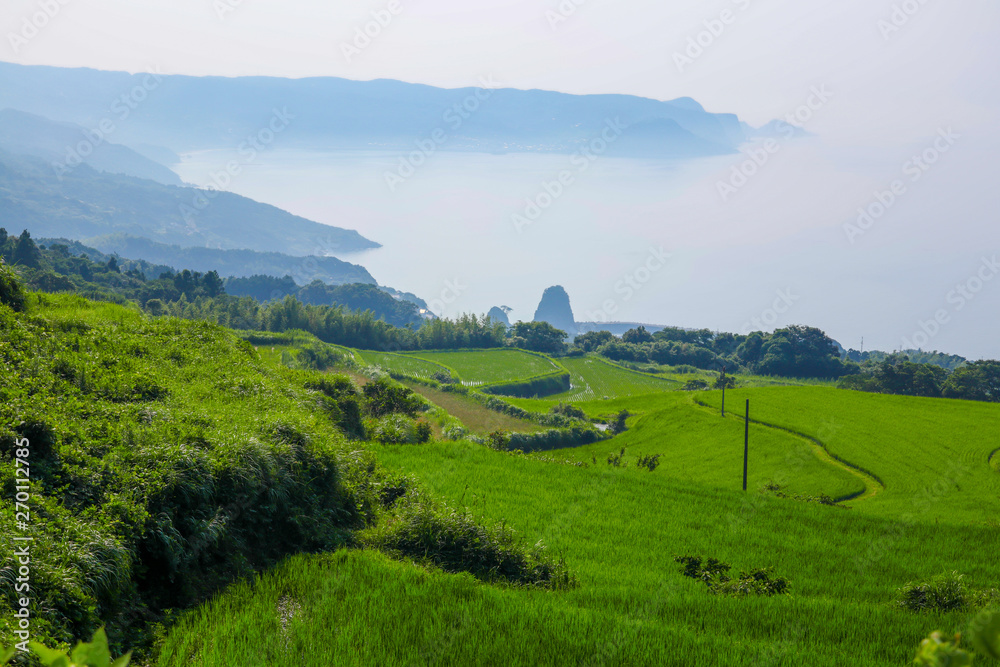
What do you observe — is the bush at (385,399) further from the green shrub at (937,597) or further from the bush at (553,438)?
the green shrub at (937,597)

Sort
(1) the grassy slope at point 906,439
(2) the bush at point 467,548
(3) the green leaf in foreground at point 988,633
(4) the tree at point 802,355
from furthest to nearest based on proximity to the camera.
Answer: (4) the tree at point 802,355 → (1) the grassy slope at point 906,439 → (2) the bush at point 467,548 → (3) the green leaf in foreground at point 988,633

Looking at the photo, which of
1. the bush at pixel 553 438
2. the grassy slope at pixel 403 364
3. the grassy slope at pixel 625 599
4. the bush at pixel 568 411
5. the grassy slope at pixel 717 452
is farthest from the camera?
the grassy slope at pixel 403 364

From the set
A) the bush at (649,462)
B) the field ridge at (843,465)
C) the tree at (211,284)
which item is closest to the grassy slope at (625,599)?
the field ridge at (843,465)

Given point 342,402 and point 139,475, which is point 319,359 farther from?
point 139,475

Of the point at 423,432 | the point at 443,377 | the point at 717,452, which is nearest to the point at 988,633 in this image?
the point at 423,432

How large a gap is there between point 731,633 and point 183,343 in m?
11.2

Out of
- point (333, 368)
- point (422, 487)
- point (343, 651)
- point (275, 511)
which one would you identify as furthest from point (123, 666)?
point (333, 368)

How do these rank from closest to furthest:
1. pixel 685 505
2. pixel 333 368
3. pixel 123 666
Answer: pixel 123 666, pixel 685 505, pixel 333 368

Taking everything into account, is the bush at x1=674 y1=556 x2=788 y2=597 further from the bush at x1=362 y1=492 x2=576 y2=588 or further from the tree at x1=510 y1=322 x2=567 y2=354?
the tree at x1=510 y1=322 x2=567 y2=354

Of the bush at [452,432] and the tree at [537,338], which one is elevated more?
the tree at [537,338]

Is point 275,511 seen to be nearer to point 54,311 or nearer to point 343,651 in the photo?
point 343,651

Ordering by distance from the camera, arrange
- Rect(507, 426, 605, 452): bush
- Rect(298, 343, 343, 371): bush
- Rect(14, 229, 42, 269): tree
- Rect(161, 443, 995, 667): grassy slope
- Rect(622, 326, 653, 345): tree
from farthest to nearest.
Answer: Rect(622, 326, 653, 345): tree → Rect(14, 229, 42, 269): tree → Rect(507, 426, 605, 452): bush → Rect(298, 343, 343, 371): bush → Rect(161, 443, 995, 667): grassy slope

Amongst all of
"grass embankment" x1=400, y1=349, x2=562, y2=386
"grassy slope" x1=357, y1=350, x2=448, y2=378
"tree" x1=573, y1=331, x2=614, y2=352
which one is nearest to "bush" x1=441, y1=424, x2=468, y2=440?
"grassy slope" x1=357, y1=350, x2=448, y2=378

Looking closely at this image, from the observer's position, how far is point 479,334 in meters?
86.0
